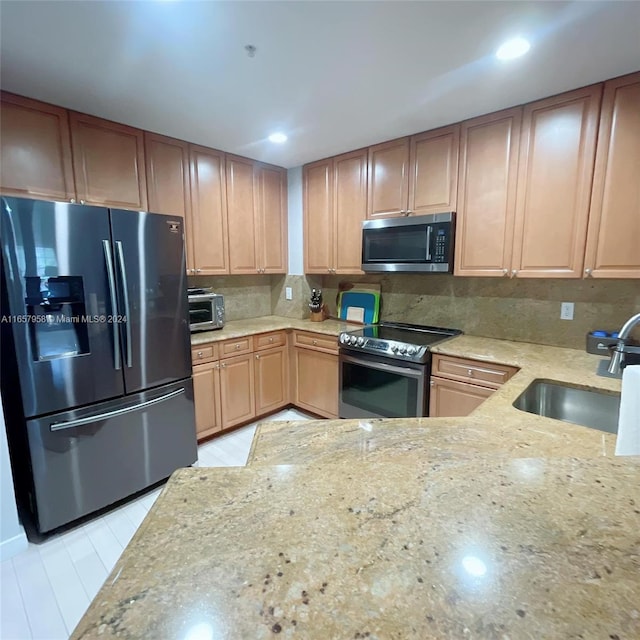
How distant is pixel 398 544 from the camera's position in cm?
46

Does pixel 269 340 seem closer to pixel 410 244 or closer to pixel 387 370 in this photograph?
pixel 387 370

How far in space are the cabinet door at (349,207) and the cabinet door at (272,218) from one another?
2.04 ft

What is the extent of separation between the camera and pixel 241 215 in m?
3.08

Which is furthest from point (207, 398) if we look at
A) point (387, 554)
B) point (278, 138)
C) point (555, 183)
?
point (555, 183)

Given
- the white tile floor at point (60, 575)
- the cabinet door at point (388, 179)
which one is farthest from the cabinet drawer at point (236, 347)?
the cabinet door at point (388, 179)

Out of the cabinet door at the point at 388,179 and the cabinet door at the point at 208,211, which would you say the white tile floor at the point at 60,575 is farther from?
the cabinet door at the point at 388,179

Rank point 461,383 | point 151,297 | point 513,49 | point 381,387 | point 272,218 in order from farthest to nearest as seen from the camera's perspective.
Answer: point 272,218
point 381,387
point 461,383
point 151,297
point 513,49

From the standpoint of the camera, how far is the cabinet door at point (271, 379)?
3055 millimetres

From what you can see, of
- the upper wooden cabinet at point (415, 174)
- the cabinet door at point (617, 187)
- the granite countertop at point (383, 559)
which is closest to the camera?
the granite countertop at point (383, 559)

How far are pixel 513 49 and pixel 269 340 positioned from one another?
246cm

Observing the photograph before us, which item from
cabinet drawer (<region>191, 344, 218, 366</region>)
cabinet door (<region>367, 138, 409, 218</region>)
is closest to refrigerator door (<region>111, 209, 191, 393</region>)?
cabinet drawer (<region>191, 344, 218, 366</region>)

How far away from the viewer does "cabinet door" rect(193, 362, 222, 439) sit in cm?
262

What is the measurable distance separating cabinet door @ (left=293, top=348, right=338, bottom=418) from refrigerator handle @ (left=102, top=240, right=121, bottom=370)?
1.56m

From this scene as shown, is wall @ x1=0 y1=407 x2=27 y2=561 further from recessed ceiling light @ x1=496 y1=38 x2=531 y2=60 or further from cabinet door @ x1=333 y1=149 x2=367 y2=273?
recessed ceiling light @ x1=496 y1=38 x2=531 y2=60
